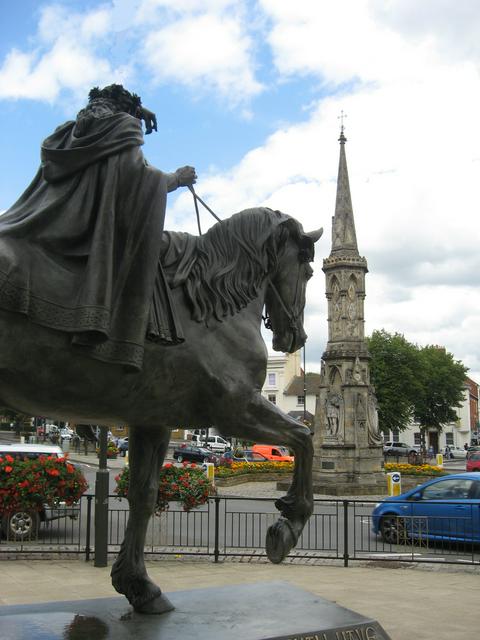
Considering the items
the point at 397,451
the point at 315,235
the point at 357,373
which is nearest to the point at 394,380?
the point at 397,451

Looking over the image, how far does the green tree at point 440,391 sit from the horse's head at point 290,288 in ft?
225

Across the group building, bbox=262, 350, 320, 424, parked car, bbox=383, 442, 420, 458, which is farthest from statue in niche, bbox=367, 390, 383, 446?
building, bbox=262, 350, 320, 424

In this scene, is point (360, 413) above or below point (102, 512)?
above

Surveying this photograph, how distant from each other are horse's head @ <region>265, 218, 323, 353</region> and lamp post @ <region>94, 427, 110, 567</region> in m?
6.70

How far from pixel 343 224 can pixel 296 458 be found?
33.3 metres

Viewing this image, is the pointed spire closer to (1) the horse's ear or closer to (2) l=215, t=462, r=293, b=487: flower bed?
(2) l=215, t=462, r=293, b=487: flower bed

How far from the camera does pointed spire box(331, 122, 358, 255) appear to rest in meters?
36.8

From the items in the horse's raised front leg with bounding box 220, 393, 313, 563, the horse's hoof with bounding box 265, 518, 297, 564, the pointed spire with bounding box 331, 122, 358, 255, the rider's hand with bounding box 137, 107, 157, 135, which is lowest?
the horse's hoof with bounding box 265, 518, 297, 564

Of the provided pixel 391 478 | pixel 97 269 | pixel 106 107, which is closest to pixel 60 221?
pixel 97 269

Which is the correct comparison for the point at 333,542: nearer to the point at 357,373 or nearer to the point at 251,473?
the point at 251,473

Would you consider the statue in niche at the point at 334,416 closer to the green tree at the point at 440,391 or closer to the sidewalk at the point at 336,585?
the sidewalk at the point at 336,585

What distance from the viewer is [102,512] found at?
11922 millimetres

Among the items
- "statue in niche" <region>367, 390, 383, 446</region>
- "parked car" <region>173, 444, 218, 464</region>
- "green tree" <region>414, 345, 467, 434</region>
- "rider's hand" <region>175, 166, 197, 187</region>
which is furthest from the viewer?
"green tree" <region>414, 345, 467, 434</region>

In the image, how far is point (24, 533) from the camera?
14359 mm
